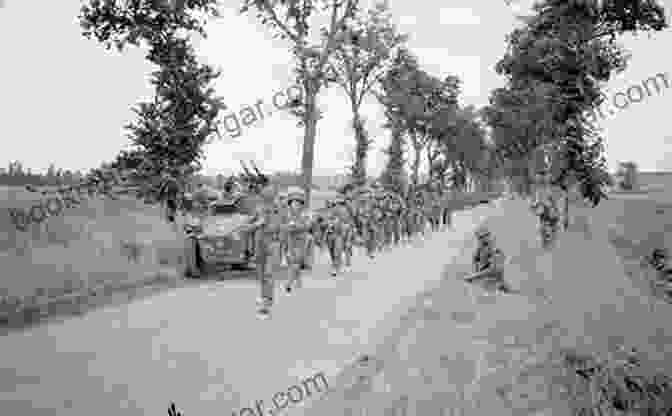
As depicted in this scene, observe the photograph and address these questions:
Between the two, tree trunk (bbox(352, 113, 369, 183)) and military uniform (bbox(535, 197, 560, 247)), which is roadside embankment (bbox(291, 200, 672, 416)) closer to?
military uniform (bbox(535, 197, 560, 247))

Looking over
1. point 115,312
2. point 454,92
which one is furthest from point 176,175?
point 454,92

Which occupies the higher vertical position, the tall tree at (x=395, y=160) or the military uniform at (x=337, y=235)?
the tall tree at (x=395, y=160)

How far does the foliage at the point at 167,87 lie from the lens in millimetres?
12992

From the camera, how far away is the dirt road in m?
4.23

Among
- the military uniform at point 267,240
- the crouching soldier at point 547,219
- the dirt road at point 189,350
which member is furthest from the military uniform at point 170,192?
the crouching soldier at point 547,219

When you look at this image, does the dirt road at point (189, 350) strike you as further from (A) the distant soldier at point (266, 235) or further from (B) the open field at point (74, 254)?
(B) the open field at point (74, 254)

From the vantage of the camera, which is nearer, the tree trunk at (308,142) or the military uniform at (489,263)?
the military uniform at (489,263)

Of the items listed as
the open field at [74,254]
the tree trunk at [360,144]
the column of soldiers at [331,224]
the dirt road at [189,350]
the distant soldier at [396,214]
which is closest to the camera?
the dirt road at [189,350]

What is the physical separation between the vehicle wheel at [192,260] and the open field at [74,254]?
97 cm

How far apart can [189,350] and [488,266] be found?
20.0 ft

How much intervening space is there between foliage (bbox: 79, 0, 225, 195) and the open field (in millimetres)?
2842

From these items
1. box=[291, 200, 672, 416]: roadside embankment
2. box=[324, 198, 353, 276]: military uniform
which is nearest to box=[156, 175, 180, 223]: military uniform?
box=[324, 198, 353, 276]: military uniform

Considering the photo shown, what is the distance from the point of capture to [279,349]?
18.8 feet

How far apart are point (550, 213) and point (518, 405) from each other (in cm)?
968
